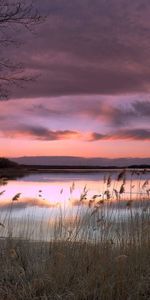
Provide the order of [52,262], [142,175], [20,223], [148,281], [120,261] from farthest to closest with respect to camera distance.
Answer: [20,223]
[142,175]
[52,262]
[148,281]
[120,261]

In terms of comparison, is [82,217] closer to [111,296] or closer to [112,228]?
[112,228]

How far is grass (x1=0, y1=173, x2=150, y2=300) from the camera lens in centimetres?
716

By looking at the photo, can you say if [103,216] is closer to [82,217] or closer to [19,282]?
[82,217]

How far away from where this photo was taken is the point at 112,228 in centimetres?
922

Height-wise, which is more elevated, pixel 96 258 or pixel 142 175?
pixel 142 175

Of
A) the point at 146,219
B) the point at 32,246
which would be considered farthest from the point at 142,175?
the point at 32,246

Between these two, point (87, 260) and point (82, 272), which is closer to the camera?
point (82, 272)

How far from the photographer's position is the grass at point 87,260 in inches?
282

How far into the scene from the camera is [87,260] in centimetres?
796

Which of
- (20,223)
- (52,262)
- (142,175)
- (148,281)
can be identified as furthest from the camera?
(20,223)

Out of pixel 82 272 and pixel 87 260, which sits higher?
pixel 87 260

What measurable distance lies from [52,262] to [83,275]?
542mm

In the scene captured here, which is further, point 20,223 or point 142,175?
point 20,223

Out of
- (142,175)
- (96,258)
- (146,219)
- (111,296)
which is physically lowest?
(111,296)
